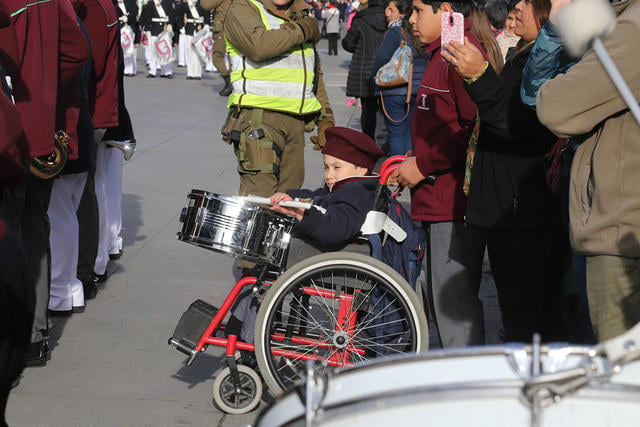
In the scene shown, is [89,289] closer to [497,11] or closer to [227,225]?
[227,225]

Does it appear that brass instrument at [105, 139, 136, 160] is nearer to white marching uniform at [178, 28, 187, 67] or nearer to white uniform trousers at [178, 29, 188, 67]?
white uniform trousers at [178, 29, 188, 67]

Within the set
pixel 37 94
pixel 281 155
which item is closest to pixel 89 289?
pixel 281 155

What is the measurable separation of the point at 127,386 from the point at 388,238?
4.78 ft

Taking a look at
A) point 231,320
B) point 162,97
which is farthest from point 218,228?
point 162,97

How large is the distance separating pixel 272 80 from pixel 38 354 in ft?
6.91

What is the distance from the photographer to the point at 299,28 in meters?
6.43

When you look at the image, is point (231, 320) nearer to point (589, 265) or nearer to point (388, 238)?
point (388, 238)

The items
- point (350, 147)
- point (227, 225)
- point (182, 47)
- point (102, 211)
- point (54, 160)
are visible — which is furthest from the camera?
point (182, 47)

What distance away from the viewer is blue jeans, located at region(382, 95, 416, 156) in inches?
406

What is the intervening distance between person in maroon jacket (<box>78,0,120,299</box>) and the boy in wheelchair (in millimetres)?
1923

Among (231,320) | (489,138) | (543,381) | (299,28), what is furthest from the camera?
(299,28)

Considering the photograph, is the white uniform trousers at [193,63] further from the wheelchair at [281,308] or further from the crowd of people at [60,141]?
the wheelchair at [281,308]

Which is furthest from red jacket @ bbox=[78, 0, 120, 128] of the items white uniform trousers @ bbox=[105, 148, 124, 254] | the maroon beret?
the maroon beret

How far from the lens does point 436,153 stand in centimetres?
488
